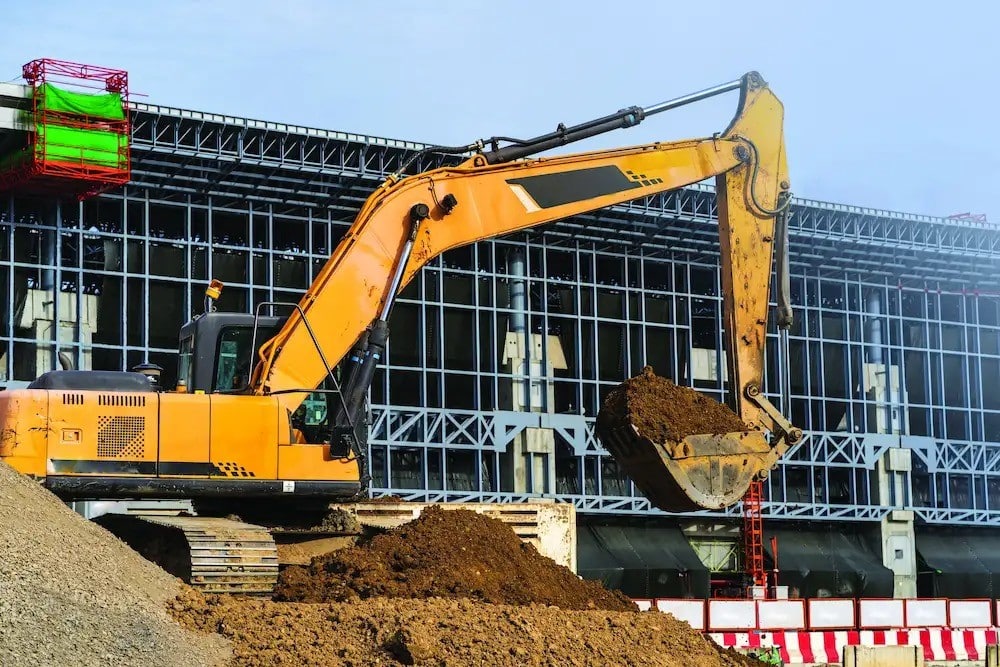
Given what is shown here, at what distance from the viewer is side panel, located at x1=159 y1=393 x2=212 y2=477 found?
15539 mm

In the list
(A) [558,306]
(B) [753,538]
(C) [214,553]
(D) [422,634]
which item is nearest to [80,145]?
(A) [558,306]

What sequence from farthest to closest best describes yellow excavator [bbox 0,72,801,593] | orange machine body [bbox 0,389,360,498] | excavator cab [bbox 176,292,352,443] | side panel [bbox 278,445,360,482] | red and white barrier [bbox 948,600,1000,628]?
red and white barrier [bbox 948,600,1000,628], excavator cab [bbox 176,292,352,443], side panel [bbox 278,445,360,482], yellow excavator [bbox 0,72,801,593], orange machine body [bbox 0,389,360,498]

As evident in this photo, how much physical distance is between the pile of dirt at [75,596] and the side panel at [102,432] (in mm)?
1061

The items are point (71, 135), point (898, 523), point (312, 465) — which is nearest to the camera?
point (312, 465)

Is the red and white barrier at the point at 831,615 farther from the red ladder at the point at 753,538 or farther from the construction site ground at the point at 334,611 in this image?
the red ladder at the point at 753,538

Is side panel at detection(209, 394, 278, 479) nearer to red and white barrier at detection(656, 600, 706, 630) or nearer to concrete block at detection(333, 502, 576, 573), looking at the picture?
concrete block at detection(333, 502, 576, 573)

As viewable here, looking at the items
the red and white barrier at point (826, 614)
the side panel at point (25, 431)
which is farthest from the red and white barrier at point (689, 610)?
the side panel at point (25, 431)

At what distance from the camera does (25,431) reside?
15.1 meters

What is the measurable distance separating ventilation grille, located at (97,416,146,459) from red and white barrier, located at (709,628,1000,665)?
1023 centimetres

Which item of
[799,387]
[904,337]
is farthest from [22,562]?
[904,337]

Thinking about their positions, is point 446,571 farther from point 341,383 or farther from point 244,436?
point 341,383

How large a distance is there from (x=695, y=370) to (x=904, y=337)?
986 centimetres

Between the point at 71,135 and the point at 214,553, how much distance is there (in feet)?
73.4

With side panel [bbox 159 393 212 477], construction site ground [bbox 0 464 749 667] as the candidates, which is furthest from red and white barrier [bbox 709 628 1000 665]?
side panel [bbox 159 393 212 477]
